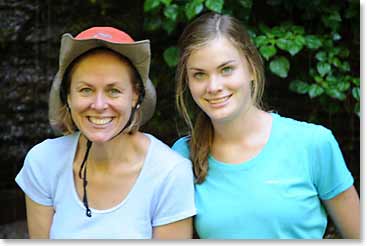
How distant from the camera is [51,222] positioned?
203 cm

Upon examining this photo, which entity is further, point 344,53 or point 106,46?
point 344,53

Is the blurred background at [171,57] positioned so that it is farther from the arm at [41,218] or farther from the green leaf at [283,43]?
the arm at [41,218]

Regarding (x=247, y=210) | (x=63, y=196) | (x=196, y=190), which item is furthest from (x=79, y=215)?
(x=247, y=210)

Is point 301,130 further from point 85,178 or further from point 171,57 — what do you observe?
point 171,57

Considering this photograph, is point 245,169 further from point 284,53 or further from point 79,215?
point 284,53

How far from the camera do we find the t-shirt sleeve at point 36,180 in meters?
2.00

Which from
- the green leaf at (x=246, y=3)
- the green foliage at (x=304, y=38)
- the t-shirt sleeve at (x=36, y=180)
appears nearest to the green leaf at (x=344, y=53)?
the green foliage at (x=304, y=38)

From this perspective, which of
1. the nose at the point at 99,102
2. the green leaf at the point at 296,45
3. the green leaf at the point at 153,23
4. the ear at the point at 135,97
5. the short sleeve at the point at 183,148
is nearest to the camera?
the nose at the point at 99,102

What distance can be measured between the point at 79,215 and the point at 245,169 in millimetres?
481

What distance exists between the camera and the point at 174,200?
1902 millimetres

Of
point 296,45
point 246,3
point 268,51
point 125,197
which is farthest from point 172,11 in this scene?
point 125,197

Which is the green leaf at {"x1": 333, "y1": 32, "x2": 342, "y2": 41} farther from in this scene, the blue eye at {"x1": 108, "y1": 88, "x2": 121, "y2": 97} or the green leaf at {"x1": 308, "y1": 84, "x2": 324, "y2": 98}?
the blue eye at {"x1": 108, "y1": 88, "x2": 121, "y2": 97}

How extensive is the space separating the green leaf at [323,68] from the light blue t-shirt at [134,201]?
4.01ft

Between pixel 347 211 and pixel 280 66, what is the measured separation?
1076 millimetres
